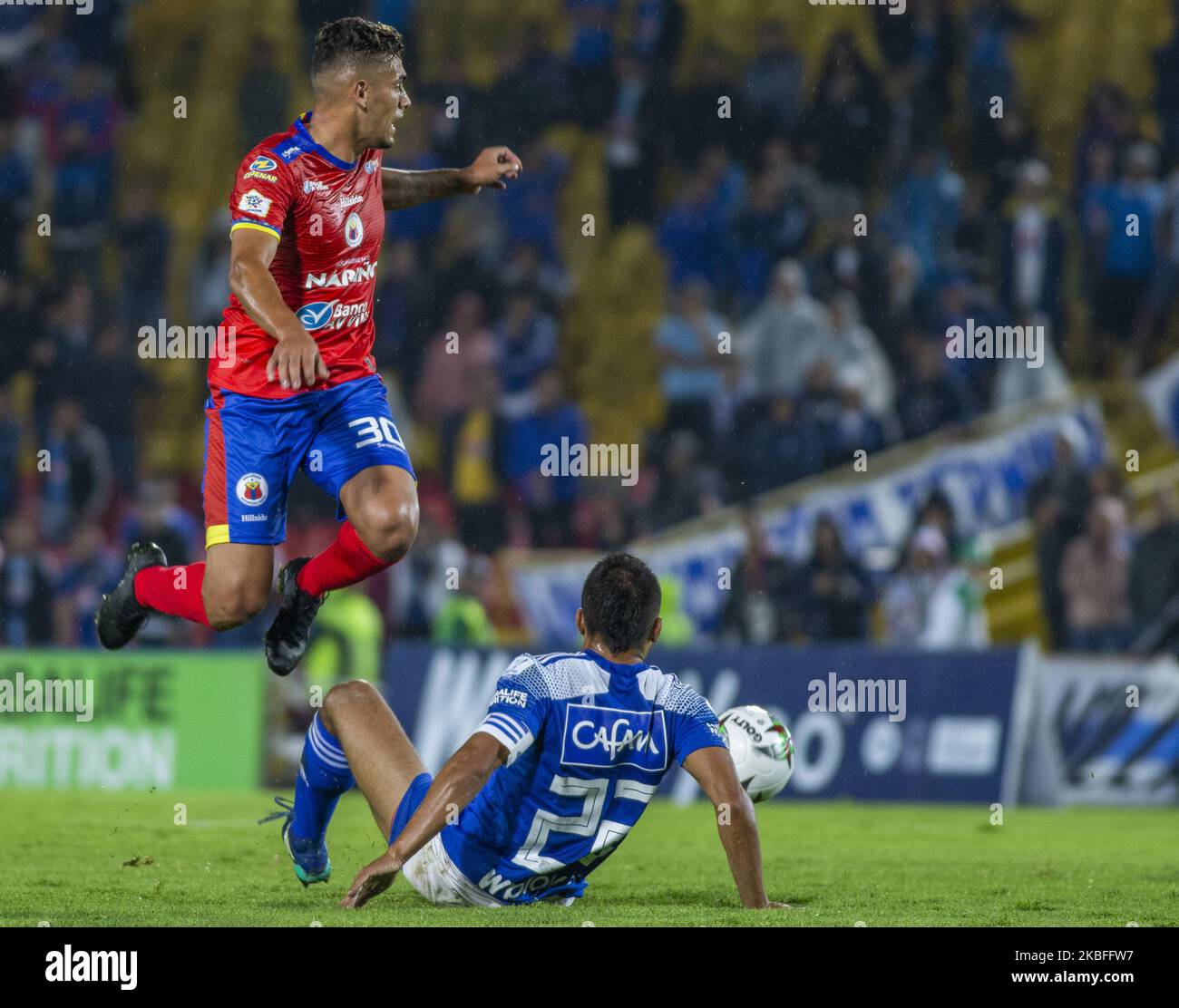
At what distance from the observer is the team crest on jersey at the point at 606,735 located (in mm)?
5211

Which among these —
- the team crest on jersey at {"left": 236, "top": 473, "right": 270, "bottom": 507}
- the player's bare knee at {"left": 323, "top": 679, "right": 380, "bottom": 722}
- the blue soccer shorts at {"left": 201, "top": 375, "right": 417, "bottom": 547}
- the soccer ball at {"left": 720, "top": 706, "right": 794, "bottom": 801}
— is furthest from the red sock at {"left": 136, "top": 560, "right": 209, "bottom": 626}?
the soccer ball at {"left": 720, "top": 706, "right": 794, "bottom": 801}

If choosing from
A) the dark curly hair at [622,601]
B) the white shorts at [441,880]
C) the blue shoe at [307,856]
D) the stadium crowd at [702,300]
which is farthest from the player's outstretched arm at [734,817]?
the stadium crowd at [702,300]

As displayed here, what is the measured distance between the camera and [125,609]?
7320mm

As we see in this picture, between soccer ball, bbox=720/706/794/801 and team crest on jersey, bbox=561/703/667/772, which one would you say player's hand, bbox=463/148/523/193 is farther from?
team crest on jersey, bbox=561/703/667/772

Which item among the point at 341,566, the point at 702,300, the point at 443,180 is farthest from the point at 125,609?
the point at 702,300

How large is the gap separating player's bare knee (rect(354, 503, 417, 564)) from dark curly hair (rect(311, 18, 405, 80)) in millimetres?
1665

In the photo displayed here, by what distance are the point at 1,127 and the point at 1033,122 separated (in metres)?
9.75

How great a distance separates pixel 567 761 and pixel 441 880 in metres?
0.67

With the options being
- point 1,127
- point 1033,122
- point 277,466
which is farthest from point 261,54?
point 277,466

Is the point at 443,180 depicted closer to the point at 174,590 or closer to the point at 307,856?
the point at 174,590

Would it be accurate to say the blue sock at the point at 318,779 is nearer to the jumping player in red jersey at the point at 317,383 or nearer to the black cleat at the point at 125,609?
the jumping player in red jersey at the point at 317,383
